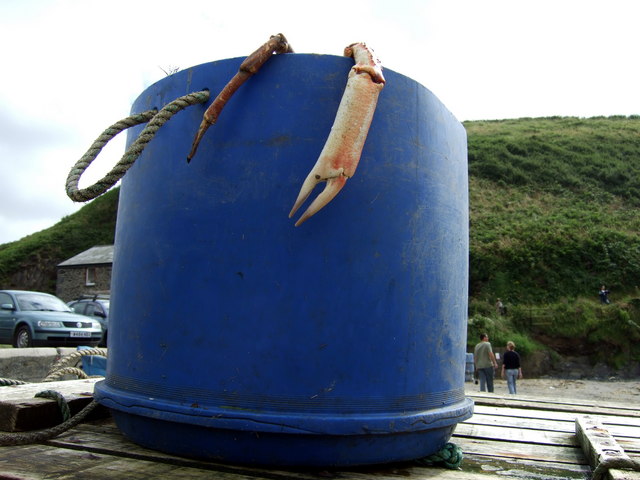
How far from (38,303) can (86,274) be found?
71.5 feet

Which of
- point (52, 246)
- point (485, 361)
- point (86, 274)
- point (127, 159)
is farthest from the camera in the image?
point (52, 246)

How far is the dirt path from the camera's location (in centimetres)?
1429

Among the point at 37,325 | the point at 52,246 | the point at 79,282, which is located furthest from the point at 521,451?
the point at 52,246

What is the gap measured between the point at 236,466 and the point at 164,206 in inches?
34.5

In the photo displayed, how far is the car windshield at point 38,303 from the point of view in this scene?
34.1 ft

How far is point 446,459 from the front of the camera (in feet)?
6.26

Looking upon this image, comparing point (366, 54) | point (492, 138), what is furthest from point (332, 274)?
point (492, 138)

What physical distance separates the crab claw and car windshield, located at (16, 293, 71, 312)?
1025 centimetres

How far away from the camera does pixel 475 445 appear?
2.21 meters

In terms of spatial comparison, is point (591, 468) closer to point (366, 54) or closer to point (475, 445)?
point (475, 445)

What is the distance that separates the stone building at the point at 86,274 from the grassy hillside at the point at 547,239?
12.1 ft

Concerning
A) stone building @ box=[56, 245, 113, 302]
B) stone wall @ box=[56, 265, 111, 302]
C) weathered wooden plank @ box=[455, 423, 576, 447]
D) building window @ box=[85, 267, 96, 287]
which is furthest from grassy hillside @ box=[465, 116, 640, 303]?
weathered wooden plank @ box=[455, 423, 576, 447]

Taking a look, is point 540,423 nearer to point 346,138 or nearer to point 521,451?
point 521,451

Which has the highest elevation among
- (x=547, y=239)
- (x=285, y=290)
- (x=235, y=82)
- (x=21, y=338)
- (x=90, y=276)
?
(x=547, y=239)
